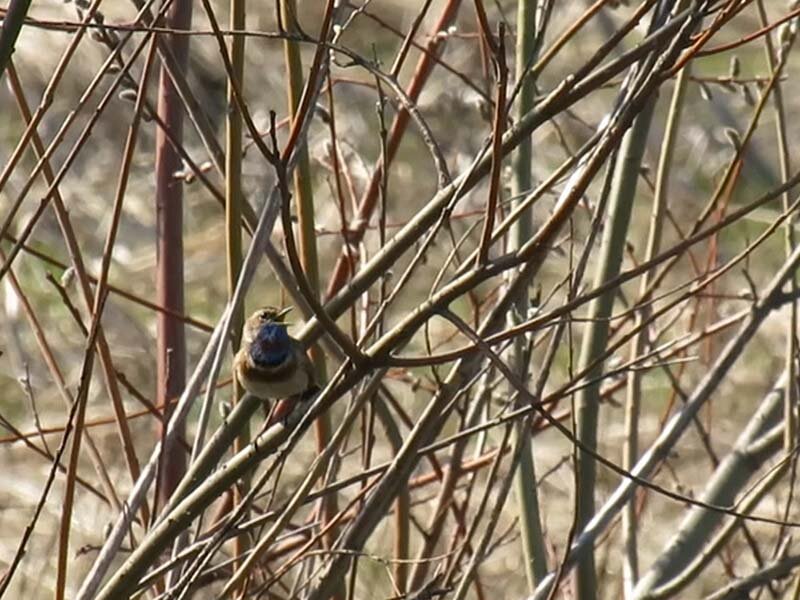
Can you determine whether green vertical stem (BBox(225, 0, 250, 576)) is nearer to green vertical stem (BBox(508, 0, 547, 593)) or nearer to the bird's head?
the bird's head

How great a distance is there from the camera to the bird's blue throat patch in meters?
2.38

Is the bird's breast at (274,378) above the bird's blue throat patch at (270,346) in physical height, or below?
below

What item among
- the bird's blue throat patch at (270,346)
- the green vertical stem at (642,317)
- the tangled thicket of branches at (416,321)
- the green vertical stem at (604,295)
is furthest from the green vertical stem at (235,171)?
the green vertical stem at (642,317)

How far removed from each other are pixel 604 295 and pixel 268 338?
0.54m

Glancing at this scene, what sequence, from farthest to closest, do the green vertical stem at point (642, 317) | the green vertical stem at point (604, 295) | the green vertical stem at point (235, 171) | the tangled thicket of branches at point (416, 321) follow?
the green vertical stem at point (642, 317)
the green vertical stem at point (604, 295)
the green vertical stem at point (235, 171)
the tangled thicket of branches at point (416, 321)

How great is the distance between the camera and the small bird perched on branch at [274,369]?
2293mm

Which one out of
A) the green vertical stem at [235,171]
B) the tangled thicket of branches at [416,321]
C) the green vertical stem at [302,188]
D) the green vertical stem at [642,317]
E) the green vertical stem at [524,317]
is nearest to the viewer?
the tangled thicket of branches at [416,321]

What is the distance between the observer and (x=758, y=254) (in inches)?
293

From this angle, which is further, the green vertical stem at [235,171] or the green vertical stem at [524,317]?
the green vertical stem at [524,317]

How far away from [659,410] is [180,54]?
4.35 meters

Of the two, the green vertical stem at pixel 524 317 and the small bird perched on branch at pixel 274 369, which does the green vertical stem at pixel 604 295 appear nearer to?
the green vertical stem at pixel 524 317

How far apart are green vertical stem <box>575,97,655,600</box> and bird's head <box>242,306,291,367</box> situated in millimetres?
456

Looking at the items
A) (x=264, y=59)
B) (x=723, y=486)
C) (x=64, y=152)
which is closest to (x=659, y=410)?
(x=264, y=59)

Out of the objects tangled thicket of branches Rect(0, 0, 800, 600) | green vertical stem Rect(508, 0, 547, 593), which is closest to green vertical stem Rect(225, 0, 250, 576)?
tangled thicket of branches Rect(0, 0, 800, 600)
